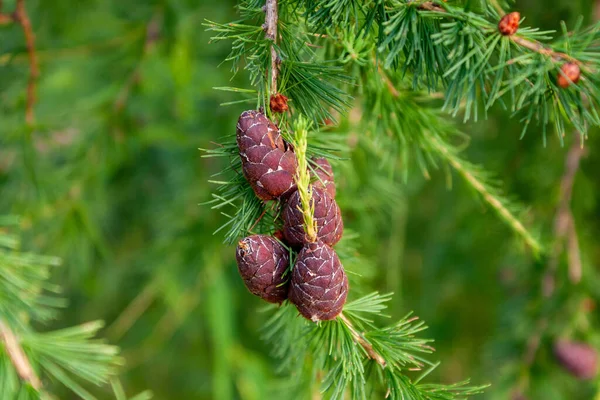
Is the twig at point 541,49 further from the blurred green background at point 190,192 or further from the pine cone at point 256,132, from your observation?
the blurred green background at point 190,192

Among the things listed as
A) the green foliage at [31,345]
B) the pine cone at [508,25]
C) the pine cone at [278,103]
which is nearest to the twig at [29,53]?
the green foliage at [31,345]

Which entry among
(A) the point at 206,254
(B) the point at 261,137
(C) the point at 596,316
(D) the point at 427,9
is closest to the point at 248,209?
(B) the point at 261,137

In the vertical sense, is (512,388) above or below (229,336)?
above

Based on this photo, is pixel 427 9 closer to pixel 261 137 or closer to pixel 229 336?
pixel 261 137

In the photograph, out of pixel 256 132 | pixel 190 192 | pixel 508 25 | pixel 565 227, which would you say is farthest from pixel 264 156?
pixel 190 192

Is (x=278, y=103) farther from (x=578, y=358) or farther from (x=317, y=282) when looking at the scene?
(x=578, y=358)

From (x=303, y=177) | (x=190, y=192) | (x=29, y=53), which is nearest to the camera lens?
(x=303, y=177)

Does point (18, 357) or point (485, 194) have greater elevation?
point (485, 194)
